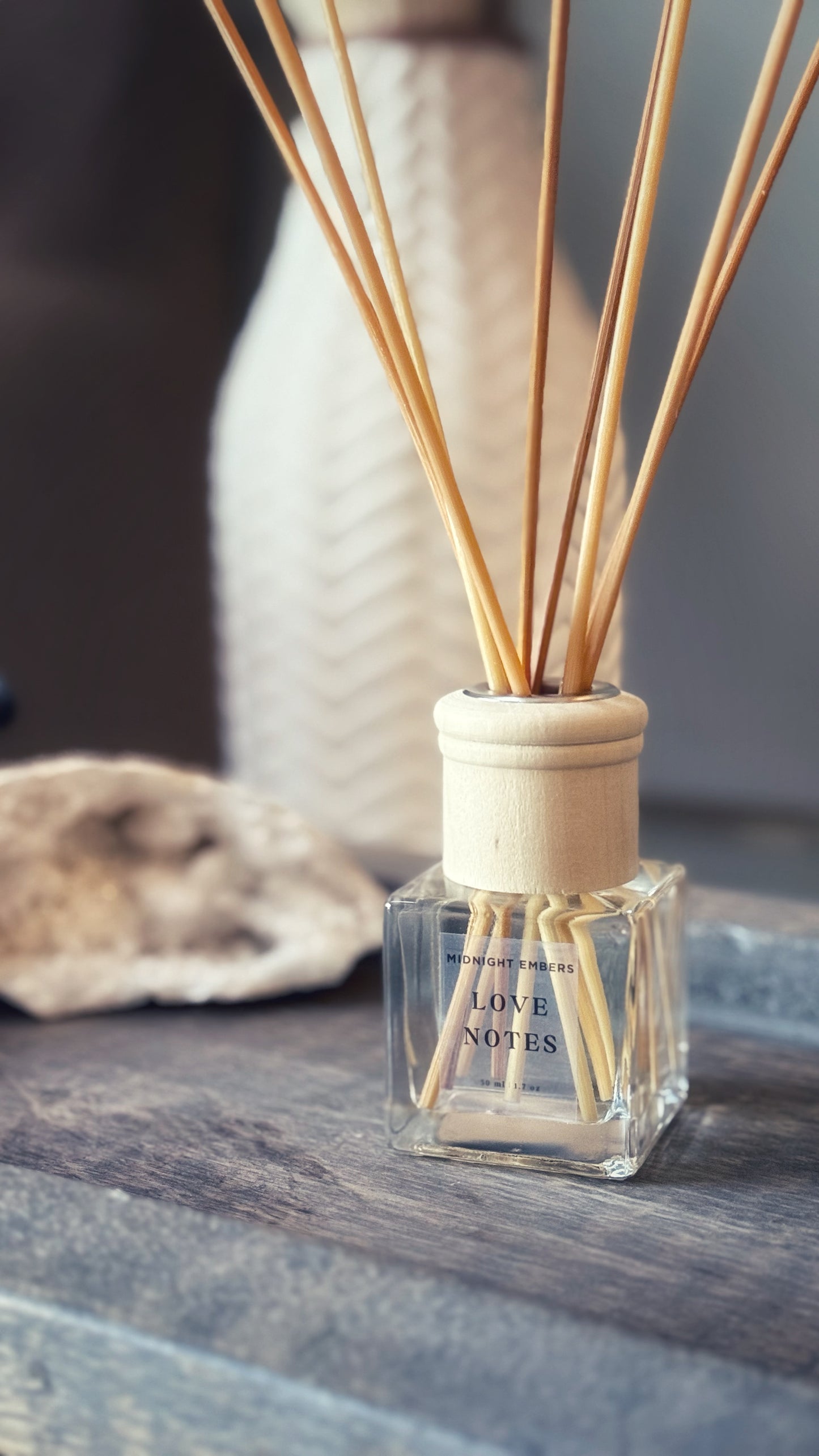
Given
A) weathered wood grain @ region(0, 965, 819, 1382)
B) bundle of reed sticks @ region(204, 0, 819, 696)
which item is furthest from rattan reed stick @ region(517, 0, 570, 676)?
weathered wood grain @ region(0, 965, 819, 1382)

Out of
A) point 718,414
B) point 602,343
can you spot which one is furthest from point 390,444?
point 602,343

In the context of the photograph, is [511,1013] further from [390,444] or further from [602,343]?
[390,444]

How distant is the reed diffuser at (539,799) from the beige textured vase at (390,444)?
0.16 meters

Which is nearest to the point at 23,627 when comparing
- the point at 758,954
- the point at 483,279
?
the point at 483,279

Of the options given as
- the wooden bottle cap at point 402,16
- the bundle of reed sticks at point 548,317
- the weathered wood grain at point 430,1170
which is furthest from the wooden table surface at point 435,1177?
the wooden bottle cap at point 402,16

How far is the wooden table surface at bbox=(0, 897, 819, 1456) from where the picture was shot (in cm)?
30

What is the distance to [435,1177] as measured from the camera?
0.37 metres

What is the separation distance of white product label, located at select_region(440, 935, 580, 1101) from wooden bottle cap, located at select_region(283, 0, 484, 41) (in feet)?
1.30

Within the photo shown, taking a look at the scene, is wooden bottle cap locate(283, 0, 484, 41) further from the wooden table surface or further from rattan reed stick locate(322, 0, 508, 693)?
the wooden table surface

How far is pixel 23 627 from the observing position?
676 mm

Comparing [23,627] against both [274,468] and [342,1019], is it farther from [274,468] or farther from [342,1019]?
[342,1019]

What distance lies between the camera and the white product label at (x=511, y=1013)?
1.18 ft

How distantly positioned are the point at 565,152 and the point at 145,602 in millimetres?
304

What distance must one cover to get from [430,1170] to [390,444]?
33 centimetres
